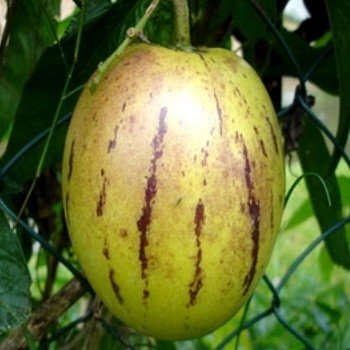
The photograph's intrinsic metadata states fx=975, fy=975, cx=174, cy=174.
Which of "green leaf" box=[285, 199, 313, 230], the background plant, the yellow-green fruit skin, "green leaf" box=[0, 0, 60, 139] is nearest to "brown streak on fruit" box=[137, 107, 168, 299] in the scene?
the yellow-green fruit skin

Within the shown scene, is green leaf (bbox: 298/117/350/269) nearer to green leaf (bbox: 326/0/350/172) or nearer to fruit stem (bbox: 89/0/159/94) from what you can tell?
green leaf (bbox: 326/0/350/172)

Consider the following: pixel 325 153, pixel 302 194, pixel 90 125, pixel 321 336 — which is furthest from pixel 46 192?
pixel 302 194

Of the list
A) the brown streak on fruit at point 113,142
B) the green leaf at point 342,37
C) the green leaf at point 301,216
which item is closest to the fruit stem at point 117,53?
the brown streak on fruit at point 113,142

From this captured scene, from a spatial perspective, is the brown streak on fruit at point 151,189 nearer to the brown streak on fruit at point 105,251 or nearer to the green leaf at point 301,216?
the brown streak on fruit at point 105,251

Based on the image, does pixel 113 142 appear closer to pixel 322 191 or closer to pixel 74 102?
pixel 74 102

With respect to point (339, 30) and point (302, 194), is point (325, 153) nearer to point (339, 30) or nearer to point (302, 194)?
point (339, 30)


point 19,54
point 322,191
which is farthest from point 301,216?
point 19,54

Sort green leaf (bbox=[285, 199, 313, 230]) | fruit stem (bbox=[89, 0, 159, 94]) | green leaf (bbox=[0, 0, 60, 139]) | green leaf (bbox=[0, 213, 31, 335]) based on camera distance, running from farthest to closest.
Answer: green leaf (bbox=[285, 199, 313, 230])
green leaf (bbox=[0, 0, 60, 139])
green leaf (bbox=[0, 213, 31, 335])
fruit stem (bbox=[89, 0, 159, 94])
